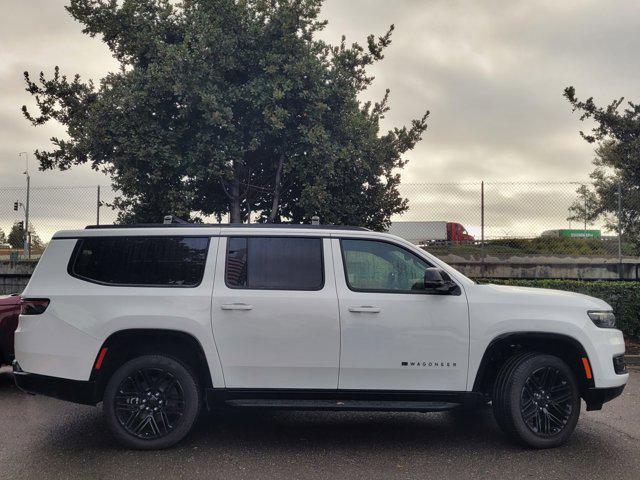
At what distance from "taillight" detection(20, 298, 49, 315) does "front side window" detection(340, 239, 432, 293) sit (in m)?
2.59

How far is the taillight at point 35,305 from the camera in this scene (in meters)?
5.07

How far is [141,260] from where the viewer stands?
5.21 meters

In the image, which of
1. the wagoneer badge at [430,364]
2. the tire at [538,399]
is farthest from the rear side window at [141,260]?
the tire at [538,399]

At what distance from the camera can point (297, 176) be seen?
16172 millimetres

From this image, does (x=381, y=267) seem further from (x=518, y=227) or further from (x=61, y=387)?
(x=518, y=227)

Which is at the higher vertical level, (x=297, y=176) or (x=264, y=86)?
(x=264, y=86)

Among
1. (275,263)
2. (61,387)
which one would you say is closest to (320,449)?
(275,263)

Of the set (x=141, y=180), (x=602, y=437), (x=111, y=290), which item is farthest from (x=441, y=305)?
(x=141, y=180)

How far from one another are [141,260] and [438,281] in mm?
2564

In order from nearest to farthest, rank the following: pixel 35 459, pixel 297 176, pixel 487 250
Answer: pixel 35 459 < pixel 487 250 < pixel 297 176

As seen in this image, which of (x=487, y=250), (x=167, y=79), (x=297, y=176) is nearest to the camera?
(x=487, y=250)

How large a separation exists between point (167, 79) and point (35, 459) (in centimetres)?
1184

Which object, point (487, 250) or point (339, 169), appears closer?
point (487, 250)

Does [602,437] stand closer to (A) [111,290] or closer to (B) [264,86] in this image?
(A) [111,290]
